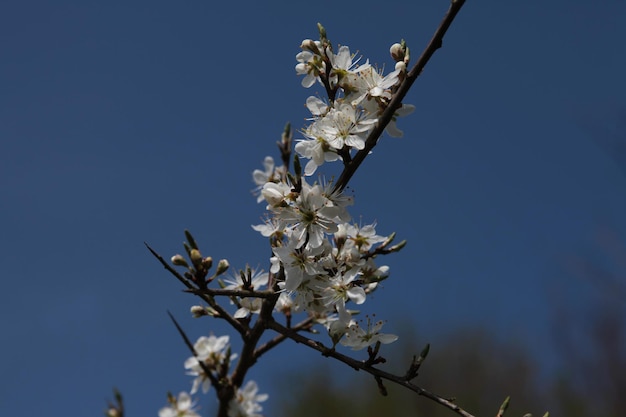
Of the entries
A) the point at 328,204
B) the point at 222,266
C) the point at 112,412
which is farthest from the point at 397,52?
the point at 112,412

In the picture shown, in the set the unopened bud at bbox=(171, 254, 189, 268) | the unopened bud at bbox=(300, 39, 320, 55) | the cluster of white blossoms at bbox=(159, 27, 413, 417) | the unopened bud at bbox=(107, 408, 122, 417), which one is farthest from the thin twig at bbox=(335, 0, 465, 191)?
the unopened bud at bbox=(107, 408, 122, 417)

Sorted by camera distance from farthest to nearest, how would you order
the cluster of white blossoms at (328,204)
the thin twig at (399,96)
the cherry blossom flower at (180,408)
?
the cherry blossom flower at (180,408) < the cluster of white blossoms at (328,204) < the thin twig at (399,96)

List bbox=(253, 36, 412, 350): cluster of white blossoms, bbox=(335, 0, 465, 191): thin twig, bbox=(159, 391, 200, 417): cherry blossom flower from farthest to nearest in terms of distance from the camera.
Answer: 1. bbox=(159, 391, 200, 417): cherry blossom flower
2. bbox=(253, 36, 412, 350): cluster of white blossoms
3. bbox=(335, 0, 465, 191): thin twig

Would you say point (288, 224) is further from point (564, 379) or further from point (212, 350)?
point (564, 379)

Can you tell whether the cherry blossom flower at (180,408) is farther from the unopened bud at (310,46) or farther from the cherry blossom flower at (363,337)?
the unopened bud at (310,46)

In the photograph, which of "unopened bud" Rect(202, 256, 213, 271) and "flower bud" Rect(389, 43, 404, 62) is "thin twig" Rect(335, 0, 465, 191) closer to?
"flower bud" Rect(389, 43, 404, 62)

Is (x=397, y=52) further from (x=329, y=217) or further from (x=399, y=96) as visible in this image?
(x=329, y=217)

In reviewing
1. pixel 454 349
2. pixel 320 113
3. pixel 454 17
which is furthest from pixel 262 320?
pixel 454 349

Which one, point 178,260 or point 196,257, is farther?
point 178,260

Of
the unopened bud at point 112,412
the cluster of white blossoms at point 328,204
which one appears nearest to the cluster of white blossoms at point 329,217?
the cluster of white blossoms at point 328,204
